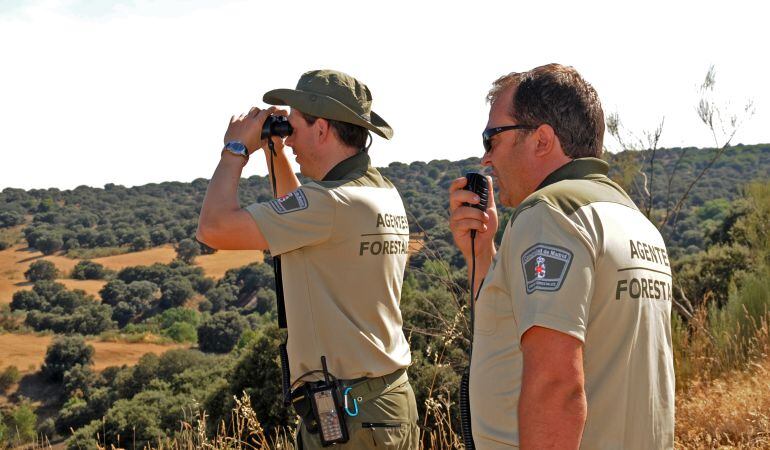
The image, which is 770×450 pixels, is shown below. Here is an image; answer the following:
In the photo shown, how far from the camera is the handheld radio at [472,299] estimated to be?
2191mm

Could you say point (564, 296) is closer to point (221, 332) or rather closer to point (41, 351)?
point (221, 332)

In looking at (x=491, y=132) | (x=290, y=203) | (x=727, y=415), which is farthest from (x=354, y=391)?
(x=727, y=415)

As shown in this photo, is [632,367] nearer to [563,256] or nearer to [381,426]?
[563,256]

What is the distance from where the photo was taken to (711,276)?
15.4 metres

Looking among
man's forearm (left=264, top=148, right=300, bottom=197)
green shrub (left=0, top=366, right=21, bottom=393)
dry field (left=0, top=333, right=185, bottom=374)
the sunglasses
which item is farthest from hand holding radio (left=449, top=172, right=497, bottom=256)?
dry field (left=0, top=333, right=185, bottom=374)

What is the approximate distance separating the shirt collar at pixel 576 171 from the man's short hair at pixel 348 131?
134 centimetres

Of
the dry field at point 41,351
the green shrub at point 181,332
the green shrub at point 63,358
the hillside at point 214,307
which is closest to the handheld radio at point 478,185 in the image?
the hillside at point 214,307

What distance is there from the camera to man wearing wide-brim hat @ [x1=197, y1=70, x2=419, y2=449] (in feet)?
9.76

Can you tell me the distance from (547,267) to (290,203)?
54.2 inches

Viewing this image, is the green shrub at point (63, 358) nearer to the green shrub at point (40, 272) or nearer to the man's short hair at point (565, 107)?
the green shrub at point (40, 272)

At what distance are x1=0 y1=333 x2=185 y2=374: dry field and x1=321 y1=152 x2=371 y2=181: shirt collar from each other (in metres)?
43.9

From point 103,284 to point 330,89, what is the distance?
226ft

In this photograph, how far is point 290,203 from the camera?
2.99 meters

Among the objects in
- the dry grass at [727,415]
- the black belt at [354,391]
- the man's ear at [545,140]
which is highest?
the man's ear at [545,140]
